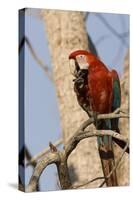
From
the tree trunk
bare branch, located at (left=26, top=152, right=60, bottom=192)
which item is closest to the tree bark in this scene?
the tree trunk

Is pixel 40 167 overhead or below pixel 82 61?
below

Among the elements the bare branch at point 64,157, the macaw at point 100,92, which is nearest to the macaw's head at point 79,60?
the macaw at point 100,92

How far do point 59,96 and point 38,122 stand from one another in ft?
0.70

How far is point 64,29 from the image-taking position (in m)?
3.68

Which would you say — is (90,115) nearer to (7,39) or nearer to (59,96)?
(59,96)

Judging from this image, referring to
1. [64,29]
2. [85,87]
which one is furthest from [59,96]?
[64,29]

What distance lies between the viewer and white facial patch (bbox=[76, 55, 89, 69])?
370 cm

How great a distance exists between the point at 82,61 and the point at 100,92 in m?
0.22

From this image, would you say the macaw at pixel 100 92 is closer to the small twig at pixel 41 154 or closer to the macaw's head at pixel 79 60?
the macaw's head at pixel 79 60

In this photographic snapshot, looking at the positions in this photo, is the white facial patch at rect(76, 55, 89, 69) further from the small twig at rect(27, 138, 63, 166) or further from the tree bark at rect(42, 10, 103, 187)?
the small twig at rect(27, 138, 63, 166)

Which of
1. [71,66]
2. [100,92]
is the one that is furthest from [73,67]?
[100,92]

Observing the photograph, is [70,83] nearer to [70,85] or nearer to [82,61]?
[70,85]

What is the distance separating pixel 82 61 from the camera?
3.71m

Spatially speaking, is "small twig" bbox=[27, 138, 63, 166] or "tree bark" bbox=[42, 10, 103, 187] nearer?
"small twig" bbox=[27, 138, 63, 166]
